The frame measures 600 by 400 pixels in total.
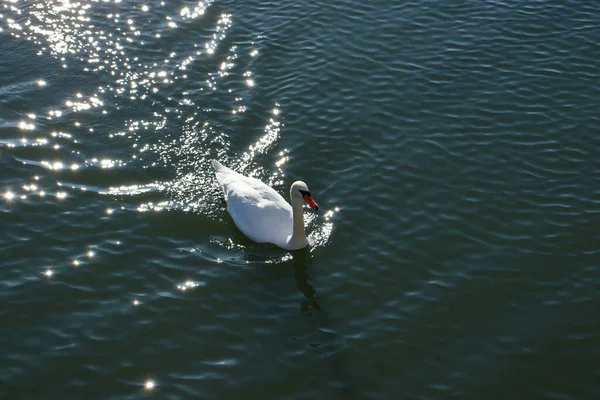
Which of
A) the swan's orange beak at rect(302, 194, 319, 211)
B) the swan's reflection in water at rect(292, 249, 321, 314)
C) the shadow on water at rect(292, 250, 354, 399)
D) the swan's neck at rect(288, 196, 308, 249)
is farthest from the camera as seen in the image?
the swan's neck at rect(288, 196, 308, 249)

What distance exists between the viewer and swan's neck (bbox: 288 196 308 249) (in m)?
14.6

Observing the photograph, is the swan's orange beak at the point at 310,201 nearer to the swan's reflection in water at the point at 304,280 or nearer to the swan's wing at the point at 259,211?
the swan's wing at the point at 259,211

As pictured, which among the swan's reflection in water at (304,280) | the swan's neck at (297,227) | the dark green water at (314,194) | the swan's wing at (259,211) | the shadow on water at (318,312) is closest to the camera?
the shadow on water at (318,312)

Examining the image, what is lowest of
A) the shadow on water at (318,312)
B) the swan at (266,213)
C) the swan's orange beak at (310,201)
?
the shadow on water at (318,312)

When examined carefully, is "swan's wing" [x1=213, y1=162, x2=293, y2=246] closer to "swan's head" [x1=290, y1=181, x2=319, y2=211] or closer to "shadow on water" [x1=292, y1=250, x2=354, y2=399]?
"shadow on water" [x1=292, y1=250, x2=354, y2=399]

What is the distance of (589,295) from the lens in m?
13.8

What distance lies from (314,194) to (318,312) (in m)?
3.71

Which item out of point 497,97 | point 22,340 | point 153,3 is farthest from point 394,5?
point 22,340

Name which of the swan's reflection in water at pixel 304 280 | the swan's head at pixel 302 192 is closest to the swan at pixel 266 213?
the swan's head at pixel 302 192

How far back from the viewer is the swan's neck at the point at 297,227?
1460 cm

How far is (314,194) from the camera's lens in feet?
54.2

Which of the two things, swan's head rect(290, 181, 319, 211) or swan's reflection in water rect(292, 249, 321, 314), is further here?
swan's head rect(290, 181, 319, 211)

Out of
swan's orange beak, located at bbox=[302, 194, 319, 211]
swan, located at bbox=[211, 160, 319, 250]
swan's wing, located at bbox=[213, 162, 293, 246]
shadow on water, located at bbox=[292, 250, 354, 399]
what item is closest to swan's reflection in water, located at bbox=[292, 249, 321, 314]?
shadow on water, located at bbox=[292, 250, 354, 399]

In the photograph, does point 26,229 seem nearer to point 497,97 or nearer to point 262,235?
point 262,235
